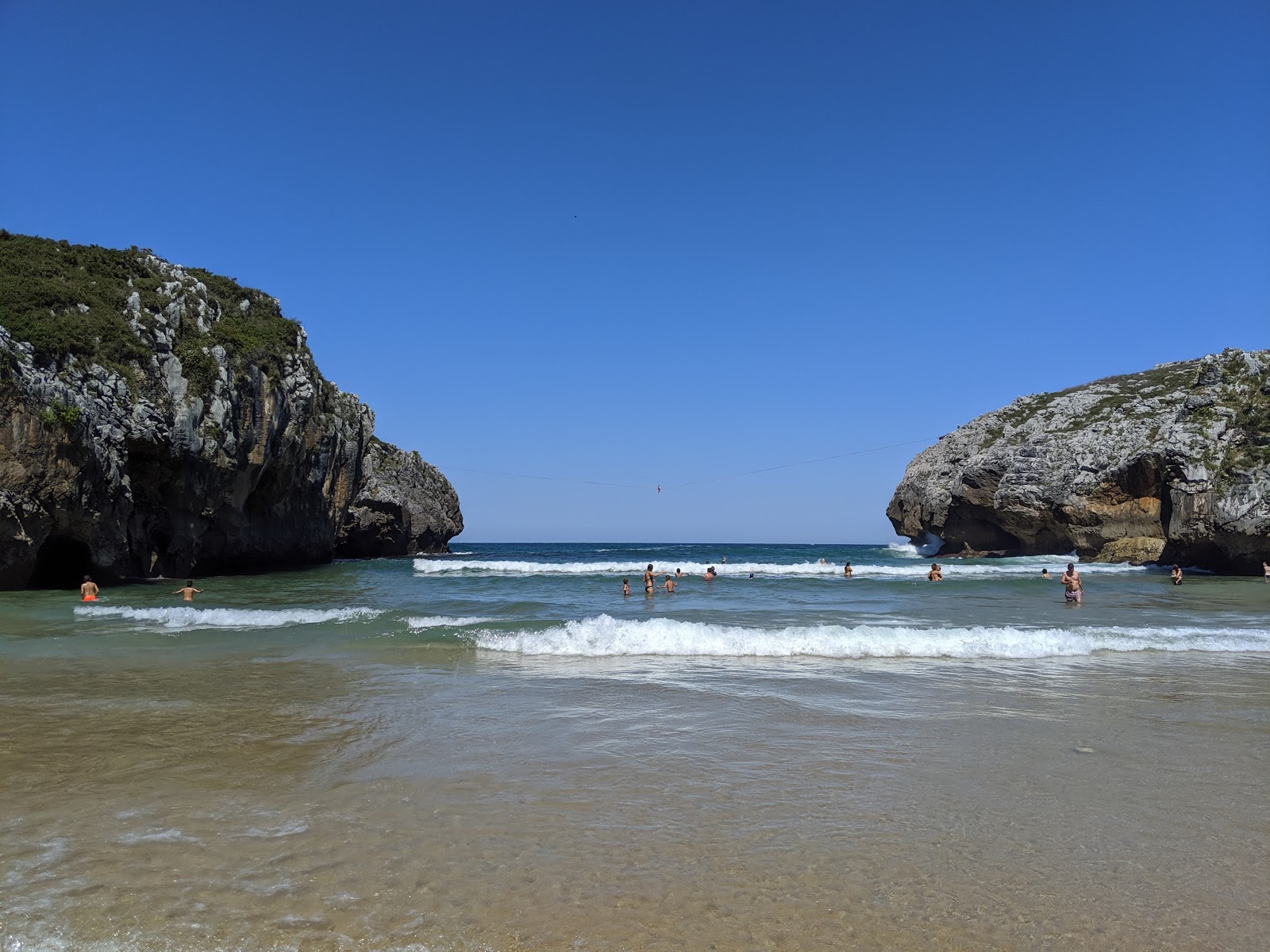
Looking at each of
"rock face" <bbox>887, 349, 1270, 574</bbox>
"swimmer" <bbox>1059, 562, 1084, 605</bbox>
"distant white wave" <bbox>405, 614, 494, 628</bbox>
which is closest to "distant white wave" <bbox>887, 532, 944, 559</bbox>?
"rock face" <bbox>887, 349, 1270, 574</bbox>

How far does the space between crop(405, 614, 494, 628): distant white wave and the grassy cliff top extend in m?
16.9

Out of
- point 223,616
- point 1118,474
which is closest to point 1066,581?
point 223,616

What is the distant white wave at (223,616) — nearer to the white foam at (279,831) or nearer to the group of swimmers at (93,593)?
the group of swimmers at (93,593)

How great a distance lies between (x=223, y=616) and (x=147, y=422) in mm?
11672

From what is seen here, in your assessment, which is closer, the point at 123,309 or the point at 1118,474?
the point at 123,309

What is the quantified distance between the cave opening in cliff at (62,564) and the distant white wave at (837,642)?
20747 mm

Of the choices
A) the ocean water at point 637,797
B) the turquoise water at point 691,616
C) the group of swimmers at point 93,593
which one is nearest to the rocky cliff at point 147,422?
the turquoise water at point 691,616

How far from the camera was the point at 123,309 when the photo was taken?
27.8 meters

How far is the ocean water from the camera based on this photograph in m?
3.48

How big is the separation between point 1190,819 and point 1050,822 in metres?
0.96

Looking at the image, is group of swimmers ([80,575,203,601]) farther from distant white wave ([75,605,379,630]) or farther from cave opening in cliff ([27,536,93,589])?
cave opening in cliff ([27,536,93,589])

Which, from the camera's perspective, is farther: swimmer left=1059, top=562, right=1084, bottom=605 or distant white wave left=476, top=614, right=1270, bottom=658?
swimmer left=1059, top=562, right=1084, bottom=605

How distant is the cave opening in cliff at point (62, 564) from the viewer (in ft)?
83.4

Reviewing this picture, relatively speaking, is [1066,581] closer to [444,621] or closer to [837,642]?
[837,642]
